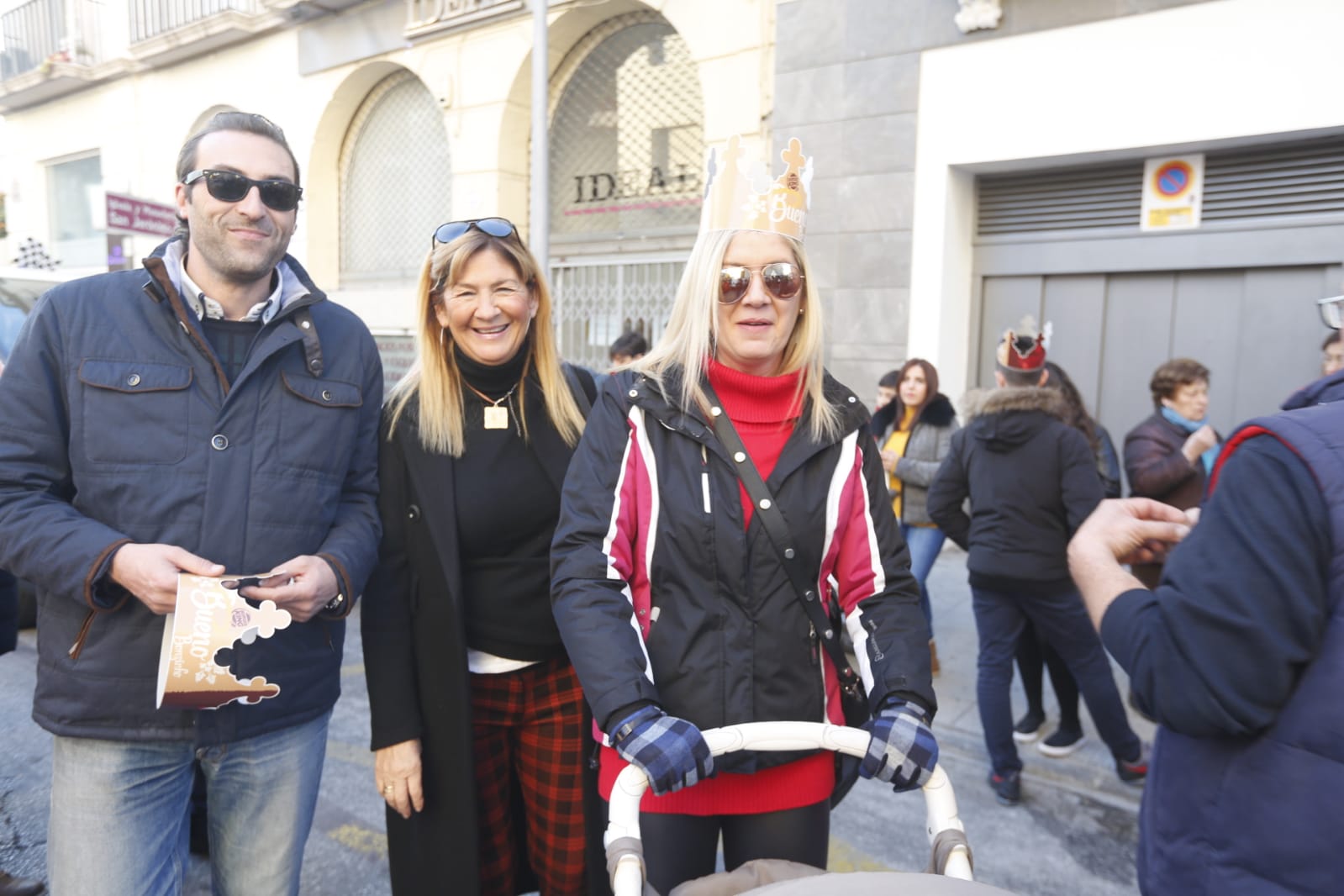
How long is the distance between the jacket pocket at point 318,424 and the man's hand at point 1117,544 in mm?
1597

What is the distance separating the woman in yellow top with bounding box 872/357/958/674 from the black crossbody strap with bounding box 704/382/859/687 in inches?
137

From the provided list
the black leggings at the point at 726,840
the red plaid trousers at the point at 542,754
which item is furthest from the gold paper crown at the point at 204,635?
the black leggings at the point at 726,840

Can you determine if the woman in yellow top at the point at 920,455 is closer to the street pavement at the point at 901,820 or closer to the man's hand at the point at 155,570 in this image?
the street pavement at the point at 901,820

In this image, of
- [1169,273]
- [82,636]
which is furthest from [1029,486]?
[1169,273]

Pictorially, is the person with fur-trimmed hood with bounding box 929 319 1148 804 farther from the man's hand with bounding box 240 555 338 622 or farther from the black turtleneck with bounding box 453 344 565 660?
the man's hand with bounding box 240 555 338 622

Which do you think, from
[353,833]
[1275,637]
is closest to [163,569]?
[1275,637]

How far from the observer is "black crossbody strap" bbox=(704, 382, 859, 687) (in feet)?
6.05

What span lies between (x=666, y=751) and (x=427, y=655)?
0.94 meters

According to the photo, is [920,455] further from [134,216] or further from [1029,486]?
[134,216]

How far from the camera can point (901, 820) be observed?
3701mm

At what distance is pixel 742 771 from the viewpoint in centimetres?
177

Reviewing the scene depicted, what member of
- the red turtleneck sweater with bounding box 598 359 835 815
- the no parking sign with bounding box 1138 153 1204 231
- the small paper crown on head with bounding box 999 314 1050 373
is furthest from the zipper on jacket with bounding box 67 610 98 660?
the no parking sign with bounding box 1138 153 1204 231

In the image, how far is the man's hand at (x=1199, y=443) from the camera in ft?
13.7

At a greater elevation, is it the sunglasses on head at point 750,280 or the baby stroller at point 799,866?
the sunglasses on head at point 750,280
